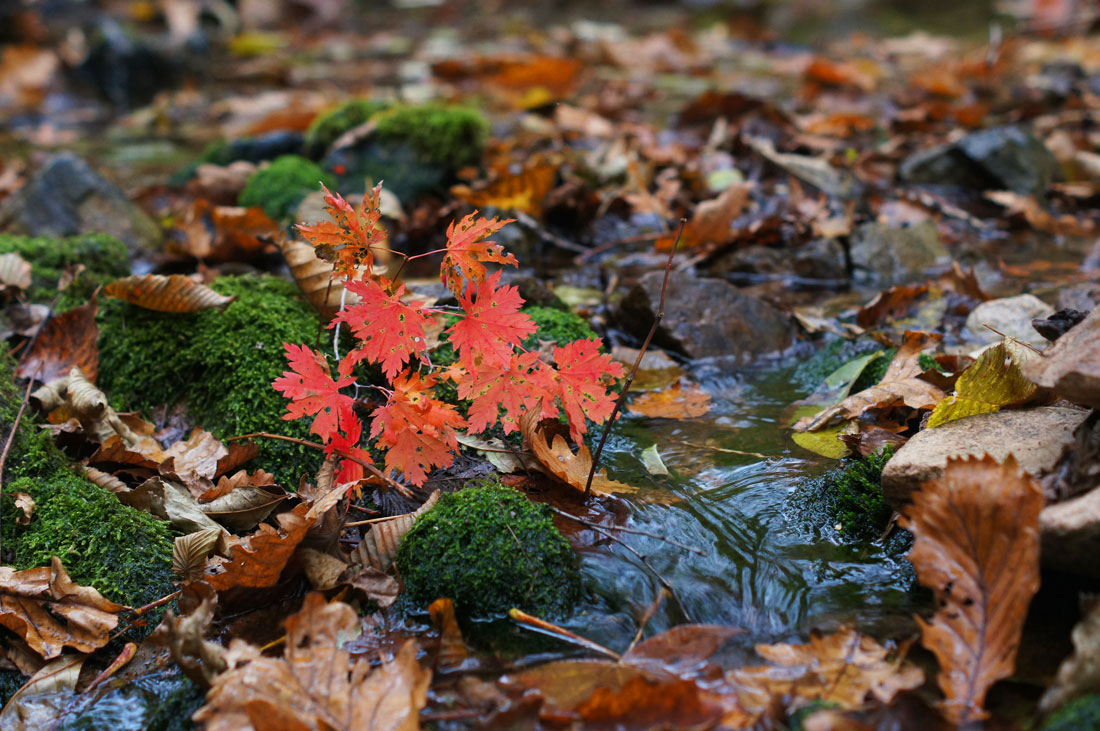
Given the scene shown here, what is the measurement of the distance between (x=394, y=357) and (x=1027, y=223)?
4172 millimetres

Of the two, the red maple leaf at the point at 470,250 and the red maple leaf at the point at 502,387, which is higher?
the red maple leaf at the point at 470,250

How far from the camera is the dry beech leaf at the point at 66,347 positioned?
281cm

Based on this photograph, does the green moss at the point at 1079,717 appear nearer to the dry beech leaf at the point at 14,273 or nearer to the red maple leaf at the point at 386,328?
the red maple leaf at the point at 386,328

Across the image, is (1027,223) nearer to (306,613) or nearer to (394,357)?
(394,357)

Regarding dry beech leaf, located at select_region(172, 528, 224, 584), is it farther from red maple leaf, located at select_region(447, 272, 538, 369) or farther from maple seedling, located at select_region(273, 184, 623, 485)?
red maple leaf, located at select_region(447, 272, 538, 369)

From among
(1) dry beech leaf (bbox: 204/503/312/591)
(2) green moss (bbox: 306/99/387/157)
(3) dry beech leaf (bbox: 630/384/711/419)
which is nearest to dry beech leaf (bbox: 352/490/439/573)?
(1) dry beech leaf (bbox: 204/503/312/591)

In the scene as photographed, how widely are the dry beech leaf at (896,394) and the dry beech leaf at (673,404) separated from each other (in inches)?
14.2

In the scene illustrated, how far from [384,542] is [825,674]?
1.13m

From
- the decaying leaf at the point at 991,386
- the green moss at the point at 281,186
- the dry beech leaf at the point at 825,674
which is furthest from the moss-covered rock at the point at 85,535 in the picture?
the green moss at the point at 281,186

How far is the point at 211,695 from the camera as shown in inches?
63.4

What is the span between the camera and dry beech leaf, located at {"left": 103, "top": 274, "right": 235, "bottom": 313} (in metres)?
2.79

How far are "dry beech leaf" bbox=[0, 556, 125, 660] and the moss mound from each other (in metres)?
0.61

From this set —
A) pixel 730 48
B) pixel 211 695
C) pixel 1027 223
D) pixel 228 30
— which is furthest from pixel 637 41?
pixel 211 695

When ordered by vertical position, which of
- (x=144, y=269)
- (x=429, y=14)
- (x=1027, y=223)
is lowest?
(x=1027, y=223)
